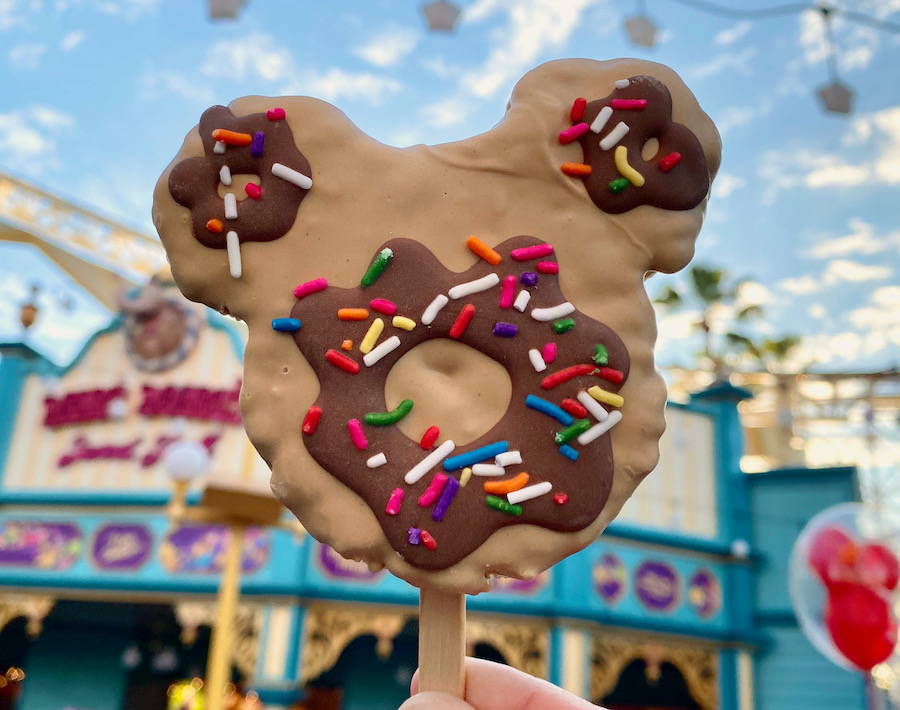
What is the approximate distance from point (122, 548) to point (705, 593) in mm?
6651

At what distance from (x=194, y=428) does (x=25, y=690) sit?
5.13 m

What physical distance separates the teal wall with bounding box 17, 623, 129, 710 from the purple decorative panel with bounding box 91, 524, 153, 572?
3282 millimetres

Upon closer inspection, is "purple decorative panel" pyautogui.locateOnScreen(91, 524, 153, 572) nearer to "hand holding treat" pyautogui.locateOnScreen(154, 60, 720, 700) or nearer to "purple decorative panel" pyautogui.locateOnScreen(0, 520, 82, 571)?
"purple decorative panel" pyautogui.locateOnScreen(0, 520, 82, 571)

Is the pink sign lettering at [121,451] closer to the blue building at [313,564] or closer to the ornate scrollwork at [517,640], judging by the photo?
the blue building at [313,564]

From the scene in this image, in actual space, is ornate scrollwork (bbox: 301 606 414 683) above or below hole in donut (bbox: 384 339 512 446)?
below

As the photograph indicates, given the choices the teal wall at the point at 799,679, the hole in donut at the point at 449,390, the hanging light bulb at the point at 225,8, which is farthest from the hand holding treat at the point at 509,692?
the teal wall at the point at 799,679

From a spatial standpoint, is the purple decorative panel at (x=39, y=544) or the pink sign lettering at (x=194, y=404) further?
the pink sign lettering at (x=194, y=404)

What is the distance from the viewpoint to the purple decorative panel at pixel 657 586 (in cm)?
864

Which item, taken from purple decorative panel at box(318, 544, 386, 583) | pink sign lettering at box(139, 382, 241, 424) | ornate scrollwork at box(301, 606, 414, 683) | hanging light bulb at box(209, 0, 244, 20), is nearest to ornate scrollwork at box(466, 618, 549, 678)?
ornate scrollwork at box(301, 606, 414, 683)

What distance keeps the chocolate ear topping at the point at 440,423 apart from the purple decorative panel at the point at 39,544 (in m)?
7.76

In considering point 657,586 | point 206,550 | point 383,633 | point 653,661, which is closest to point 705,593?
point 657,586

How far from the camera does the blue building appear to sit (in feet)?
25.5

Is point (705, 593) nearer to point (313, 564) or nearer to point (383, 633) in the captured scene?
point (383, 633)

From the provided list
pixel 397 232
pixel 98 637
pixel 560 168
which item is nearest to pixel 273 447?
pixel 397 232
